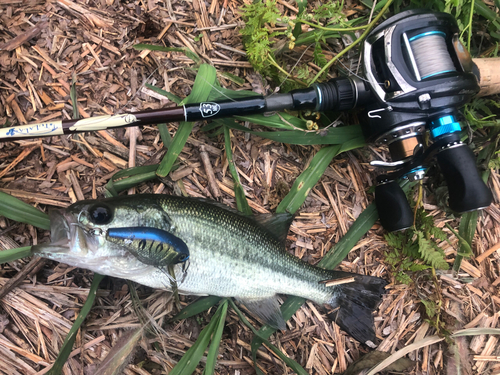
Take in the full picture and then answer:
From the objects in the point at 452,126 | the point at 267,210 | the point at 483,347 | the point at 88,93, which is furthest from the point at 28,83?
the point at 483,347

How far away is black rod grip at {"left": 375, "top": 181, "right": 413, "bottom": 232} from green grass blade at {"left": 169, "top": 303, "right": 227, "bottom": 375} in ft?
4.76

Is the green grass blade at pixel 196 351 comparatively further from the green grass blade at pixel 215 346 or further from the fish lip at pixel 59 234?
the fish lip at pixel 59 234

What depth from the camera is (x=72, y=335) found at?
211cm

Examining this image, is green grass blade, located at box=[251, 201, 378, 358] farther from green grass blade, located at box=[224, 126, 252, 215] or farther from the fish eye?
the fish eye

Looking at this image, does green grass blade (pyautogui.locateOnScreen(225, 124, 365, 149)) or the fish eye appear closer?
the fish eye

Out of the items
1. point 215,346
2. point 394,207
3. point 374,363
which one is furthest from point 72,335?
point 394,207

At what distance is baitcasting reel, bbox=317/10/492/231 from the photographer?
6.95 feet

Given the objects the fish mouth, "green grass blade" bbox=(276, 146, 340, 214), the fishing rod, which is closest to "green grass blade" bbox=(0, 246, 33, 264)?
the fish mouth

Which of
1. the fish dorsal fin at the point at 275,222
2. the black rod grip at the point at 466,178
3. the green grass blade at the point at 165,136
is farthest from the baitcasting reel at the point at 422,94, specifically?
the green grass blade at the point at 165,136

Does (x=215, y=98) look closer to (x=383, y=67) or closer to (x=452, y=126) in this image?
(x=383, y=67)

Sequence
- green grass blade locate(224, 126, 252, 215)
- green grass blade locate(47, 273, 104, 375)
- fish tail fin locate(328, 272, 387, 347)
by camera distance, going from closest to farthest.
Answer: green grass blade locate(47, 273, 104, 375) → green grass blade locate(224, 126, 252, 215) → fish tail fin locate(328, 272, 387, 347)

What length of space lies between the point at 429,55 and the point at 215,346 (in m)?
2.43

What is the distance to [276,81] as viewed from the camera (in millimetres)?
2654

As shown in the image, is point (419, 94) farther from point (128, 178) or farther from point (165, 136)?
point (128, 178)
